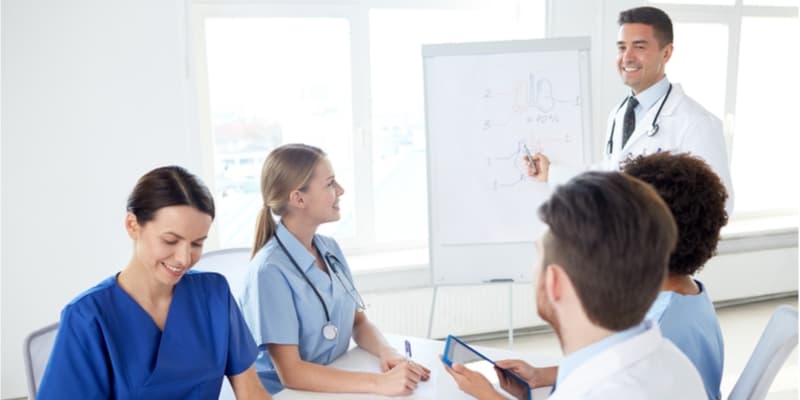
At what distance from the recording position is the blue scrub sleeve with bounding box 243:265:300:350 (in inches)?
63.4

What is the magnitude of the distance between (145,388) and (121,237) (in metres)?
1.89

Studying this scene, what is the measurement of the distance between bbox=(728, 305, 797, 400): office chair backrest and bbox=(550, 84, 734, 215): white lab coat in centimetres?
112

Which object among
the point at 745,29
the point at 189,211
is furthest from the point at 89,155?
the point at 745,29

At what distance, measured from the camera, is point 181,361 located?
4.55 ft

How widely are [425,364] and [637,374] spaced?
90 cm

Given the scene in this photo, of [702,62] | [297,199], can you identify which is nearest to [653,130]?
[297,199]

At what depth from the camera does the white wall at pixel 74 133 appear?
2.83m

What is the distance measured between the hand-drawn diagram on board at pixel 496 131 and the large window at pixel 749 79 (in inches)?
A: 75.7

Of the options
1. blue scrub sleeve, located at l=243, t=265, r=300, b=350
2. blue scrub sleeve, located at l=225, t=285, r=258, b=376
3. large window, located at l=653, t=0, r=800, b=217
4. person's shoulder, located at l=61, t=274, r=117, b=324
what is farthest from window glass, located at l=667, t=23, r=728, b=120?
person's shoulder, located at l=61, t=274, r=117, b=324

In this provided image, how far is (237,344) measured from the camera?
4.91 feet

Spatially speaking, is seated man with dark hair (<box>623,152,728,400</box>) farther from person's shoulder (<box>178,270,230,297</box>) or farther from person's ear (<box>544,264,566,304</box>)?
person's shoulder (<box>178,270,230,297</box>)

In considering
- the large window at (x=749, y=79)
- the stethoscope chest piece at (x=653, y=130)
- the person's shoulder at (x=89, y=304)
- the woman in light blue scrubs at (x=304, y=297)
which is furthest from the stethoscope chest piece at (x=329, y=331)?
the large window at (x=749, y=79)

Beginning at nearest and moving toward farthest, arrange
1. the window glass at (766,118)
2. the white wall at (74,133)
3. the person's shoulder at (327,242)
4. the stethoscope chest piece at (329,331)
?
the stethoscope chest piece at (329,331), the person's shoulder at (327,242), the white wall at (74,133), the window glass at (766,118)

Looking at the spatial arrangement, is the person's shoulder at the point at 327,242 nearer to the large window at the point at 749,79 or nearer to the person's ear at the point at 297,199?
the person's ear at the point at 297,199
